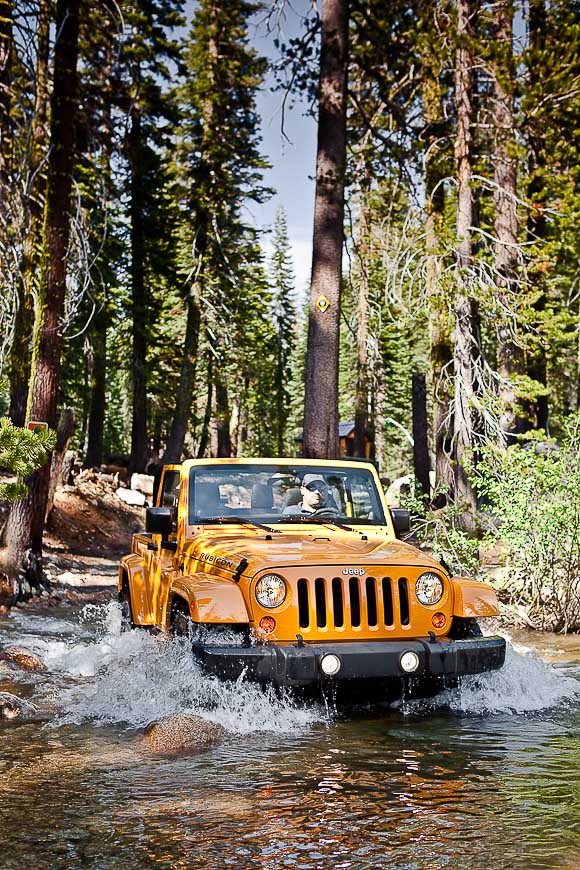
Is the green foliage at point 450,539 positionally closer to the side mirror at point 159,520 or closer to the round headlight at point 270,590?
the side mirror at point 159,520

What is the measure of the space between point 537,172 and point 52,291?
8.66m

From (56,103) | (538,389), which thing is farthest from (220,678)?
(56,103)

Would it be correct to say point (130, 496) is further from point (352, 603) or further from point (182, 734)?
point (182, 734)

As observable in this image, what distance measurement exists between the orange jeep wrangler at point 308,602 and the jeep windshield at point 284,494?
20 mm

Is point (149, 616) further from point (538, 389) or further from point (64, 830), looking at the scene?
point (538, 389)

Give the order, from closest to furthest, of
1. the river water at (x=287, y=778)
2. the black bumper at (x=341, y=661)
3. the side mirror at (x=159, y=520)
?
1. the river water at (x=287, y=778)
2. the black bumper at (x=341, y=661)
3. the side mirror at (x=159, y=520)

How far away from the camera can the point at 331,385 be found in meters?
12.4

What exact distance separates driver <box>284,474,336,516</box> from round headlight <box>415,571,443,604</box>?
1.63 metres

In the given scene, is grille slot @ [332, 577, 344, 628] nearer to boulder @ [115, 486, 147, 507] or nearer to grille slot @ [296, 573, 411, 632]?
grille slot @ [296, 573, 411, 632]

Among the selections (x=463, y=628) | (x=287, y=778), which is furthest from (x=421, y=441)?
(x=287, y=778)

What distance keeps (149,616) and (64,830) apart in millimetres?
4008

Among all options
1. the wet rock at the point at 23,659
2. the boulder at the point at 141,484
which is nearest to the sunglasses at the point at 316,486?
the wet rock at the point at 23,659

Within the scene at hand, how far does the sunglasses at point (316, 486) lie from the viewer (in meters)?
8.31

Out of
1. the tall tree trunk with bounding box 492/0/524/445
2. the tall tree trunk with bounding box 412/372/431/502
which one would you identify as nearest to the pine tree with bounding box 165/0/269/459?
the tall tree trunk with bounding box 412/372/431/502
